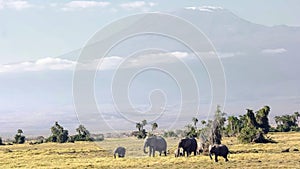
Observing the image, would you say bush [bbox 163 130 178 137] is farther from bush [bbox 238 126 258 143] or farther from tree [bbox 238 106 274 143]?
bush [bbox 238 126 258 143]

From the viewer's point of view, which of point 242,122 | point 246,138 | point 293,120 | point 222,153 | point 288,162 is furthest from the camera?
point 293,120

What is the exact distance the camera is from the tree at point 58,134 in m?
107

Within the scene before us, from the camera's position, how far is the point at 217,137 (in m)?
55.6

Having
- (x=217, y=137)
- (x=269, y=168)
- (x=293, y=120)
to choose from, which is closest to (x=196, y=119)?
(x=217, y=137)

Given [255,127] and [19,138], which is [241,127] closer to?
[255,127]

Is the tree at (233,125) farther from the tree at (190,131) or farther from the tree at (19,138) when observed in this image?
the tree at (19,138)

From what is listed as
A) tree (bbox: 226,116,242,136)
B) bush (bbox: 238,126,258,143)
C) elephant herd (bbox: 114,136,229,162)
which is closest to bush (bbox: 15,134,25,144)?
tree (bbox: 226,116,242,136)

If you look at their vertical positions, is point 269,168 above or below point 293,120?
below

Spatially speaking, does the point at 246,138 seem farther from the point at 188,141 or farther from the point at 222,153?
the point at 222,153

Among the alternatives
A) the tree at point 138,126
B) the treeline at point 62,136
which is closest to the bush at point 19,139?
the treeline at point 62,136

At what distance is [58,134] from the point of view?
4291 inches

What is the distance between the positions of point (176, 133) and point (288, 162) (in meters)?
39.8

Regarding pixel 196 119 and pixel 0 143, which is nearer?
pixel 196 119

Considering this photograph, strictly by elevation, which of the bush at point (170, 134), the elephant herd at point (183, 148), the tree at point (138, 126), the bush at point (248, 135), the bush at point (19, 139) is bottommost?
the elephant herd at point (183, 148)
